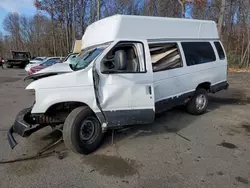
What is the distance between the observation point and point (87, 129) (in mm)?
4020

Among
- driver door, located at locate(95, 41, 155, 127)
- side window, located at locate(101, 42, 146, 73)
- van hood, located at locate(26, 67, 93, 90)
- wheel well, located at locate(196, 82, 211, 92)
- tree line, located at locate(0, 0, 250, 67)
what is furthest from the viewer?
tree line, located at locate(0, 0, 250, 67)

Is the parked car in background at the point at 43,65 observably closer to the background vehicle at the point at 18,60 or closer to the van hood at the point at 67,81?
the van hood at the point at 67,81

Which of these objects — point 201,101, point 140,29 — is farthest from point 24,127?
point 201,101

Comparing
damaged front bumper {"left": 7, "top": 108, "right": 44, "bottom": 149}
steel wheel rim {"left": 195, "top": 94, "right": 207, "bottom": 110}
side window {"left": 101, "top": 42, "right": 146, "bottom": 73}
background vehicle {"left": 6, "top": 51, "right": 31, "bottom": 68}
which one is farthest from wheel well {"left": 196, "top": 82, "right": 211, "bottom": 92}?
background vehicle {"left": 6, "top": 51, "right": 31, "bottom": 68}

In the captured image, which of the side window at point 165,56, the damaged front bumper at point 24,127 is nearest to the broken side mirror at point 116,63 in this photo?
the side window at point 165,56

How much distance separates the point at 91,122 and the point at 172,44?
275cm

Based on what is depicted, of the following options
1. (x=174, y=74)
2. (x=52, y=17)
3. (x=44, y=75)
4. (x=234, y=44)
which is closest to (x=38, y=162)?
(x=44, y=75)

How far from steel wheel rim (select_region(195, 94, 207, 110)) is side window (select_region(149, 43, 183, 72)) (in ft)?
4.74

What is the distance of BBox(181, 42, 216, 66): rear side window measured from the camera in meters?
5.58

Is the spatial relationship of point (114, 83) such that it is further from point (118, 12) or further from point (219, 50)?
point (118, 12)

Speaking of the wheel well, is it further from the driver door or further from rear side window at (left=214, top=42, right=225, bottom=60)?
the driver door

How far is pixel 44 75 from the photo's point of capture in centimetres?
376

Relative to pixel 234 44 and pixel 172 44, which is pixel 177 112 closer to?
pixel 172 44

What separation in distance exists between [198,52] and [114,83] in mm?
3125
